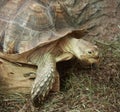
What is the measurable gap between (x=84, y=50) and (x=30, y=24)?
0.53 meters

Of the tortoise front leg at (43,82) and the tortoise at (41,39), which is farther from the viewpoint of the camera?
the tortoise at (41,39)

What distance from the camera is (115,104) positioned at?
3.31 m

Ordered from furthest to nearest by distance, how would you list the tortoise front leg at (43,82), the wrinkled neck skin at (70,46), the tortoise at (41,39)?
the wrinkled neck skin at (70,46), the tortoise at (41,39), the tortoise front leg at (43,82)

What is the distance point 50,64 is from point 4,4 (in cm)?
77

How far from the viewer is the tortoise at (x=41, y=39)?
132 inches

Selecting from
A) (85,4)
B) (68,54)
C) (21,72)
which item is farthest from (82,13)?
(21,72)

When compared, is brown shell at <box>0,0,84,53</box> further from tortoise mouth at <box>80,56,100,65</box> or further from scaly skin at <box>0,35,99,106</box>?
tortoise mouth at <box>80,56,100,65</box>

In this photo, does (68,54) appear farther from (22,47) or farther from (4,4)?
(4,4)

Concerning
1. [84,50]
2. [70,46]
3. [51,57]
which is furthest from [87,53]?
[51,57]

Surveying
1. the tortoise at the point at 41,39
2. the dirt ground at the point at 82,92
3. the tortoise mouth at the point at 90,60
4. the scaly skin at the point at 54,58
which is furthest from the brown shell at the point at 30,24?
the dirt ground at the point at 82,92

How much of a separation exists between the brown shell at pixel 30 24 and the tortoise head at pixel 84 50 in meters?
0.13

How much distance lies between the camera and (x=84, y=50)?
3.41 m

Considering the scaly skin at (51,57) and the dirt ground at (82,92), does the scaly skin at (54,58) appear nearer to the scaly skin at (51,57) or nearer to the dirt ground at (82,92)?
the scaly skin at (51,57)

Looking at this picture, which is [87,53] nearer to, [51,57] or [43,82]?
[51,57]
